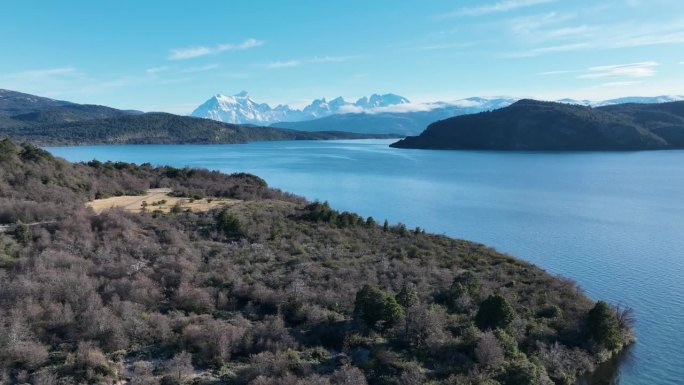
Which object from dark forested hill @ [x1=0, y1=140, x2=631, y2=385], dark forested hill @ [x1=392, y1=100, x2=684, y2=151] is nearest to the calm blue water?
dark forested hill @ [x1=0, y1=140, x2=631, y2=385]

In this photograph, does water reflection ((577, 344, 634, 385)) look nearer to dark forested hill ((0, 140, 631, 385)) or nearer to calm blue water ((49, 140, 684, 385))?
calm blue water ((49, 140, 684, 385))

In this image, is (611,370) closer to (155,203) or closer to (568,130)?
(155,203)

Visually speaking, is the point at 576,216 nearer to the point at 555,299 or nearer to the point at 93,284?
the point at 555,299

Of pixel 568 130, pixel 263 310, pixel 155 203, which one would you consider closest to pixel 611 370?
pixel 263 310

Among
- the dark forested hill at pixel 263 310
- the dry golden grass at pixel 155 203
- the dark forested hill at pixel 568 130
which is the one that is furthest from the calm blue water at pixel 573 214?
the dark forested hill at pixel 568 130

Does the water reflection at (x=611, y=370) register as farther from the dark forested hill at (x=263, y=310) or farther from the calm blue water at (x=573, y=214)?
the dark forested hill at (x=263, y=310)
